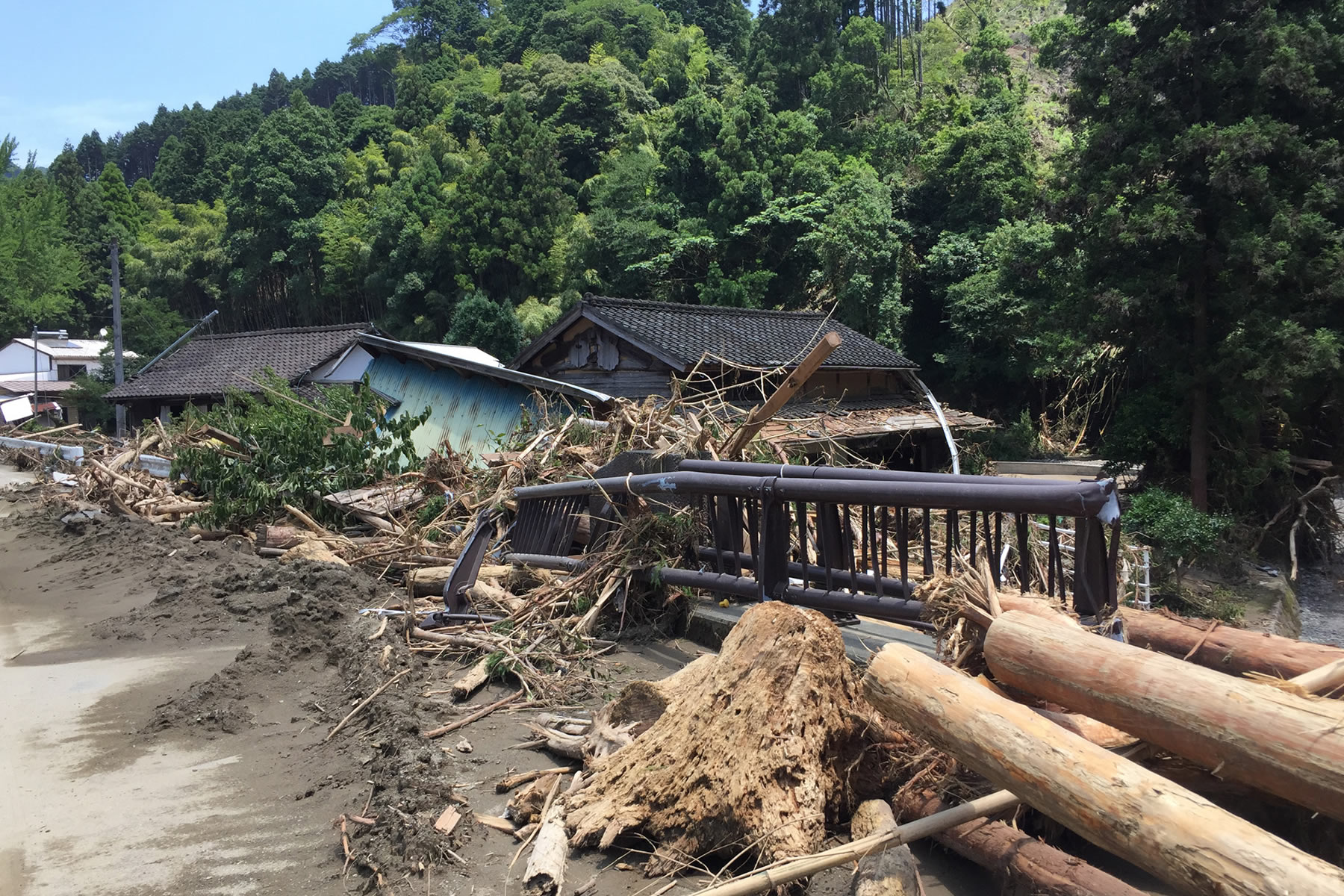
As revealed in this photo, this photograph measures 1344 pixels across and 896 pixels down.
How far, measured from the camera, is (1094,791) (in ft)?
9.12

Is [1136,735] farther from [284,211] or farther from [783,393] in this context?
[284,211]

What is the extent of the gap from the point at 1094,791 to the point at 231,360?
34988 mm

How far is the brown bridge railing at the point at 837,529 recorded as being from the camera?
424 centimetres

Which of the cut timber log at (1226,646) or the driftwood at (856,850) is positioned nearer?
the driftwood at (856,850)

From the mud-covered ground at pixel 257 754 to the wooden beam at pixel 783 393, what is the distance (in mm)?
1604

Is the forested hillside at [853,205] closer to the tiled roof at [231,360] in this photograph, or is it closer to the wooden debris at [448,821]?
the tiled roof at [231,360]

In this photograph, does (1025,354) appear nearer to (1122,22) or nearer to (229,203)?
(1122,22)

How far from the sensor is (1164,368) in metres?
16.8

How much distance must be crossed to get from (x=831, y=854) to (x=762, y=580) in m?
2.66

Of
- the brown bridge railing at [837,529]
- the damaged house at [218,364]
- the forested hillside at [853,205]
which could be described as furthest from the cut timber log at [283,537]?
the damaged house at [218,364]

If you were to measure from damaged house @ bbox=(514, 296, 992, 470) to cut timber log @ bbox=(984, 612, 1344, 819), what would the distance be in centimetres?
1294

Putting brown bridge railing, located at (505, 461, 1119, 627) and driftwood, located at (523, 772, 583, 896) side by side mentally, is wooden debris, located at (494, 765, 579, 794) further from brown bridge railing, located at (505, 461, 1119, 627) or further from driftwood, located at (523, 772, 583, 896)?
brown bridge railing, located at (505, 461, 1119, 627)

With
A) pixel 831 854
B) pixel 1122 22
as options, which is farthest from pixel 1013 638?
pixel 1122 22

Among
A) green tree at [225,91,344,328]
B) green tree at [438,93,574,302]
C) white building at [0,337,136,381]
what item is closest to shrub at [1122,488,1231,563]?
green tree at [438,93,574,302]
